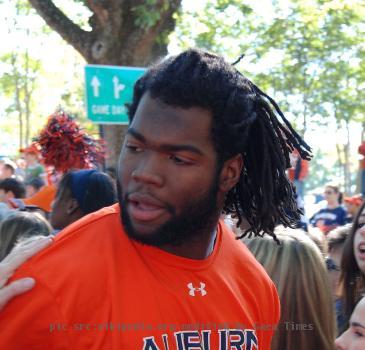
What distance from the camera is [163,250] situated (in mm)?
2062

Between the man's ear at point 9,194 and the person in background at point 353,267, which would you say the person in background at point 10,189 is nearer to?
the man's ear at point 9,194

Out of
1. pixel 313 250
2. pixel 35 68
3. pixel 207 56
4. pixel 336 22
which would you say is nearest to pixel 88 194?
pixel 313 250

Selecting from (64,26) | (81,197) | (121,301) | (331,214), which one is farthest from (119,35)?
(121,301)

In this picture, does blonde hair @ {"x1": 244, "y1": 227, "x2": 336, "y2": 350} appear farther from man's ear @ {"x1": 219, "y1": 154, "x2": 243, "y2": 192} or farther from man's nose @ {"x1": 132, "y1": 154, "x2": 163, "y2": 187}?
man's nose @ {"x1": 132, "y1": 154, "x2": 163, "y2": 187}

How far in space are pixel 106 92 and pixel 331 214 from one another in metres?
4.20

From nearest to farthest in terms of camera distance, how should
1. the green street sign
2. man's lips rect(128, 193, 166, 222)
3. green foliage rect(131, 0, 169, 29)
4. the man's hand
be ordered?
the man's hand → man's lips rect(128, 193, 166, 222) → the green street sign → green foliage rect(131, 0, 169, 29)

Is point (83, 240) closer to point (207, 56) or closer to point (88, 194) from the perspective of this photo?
point (207, 56)

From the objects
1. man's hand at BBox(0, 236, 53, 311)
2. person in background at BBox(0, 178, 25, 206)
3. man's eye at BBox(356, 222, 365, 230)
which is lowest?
person in background at BBox(0, 178, 25, 206)

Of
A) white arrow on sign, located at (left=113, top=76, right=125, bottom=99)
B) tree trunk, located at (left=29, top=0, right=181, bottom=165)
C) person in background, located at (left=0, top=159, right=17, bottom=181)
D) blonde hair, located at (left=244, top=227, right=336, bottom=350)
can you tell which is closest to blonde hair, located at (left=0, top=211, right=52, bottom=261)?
blonde hair, located at (left=244, top=227, right=336, bottom=350)

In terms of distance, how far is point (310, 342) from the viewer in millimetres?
2953

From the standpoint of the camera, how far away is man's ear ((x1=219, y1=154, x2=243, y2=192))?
6.95 feet

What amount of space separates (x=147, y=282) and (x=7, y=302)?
0.39 meters

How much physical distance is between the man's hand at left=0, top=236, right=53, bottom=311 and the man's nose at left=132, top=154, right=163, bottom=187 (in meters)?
0.32

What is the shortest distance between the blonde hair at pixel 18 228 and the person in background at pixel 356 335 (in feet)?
6.87
